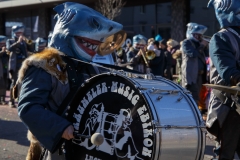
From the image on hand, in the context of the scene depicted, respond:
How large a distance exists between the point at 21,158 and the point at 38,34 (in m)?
18.3

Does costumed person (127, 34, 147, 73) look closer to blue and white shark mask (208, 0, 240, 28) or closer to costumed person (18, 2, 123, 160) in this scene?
blue and white shark mask (208, 0, 240, 28)

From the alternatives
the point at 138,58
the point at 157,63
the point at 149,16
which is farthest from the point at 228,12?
the point at 149,16

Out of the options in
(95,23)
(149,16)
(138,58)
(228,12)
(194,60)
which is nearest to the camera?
(95,23)

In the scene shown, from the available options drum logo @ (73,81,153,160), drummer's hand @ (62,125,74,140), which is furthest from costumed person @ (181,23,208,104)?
drummer's hand @ (62,125,74,140)

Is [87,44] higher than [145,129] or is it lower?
higher

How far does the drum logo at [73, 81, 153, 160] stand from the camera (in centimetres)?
255

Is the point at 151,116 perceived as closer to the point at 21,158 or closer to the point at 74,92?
the point at 74,92

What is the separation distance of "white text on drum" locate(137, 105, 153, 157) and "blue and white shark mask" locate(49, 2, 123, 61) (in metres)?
0.75

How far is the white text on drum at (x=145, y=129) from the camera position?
2514mm

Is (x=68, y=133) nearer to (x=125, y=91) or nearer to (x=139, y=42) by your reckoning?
(x=125, y=91)

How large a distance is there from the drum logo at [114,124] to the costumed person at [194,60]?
5.94 m

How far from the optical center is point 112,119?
275 cm

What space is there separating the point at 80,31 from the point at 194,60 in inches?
231

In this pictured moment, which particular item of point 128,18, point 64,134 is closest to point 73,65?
point 64,134
